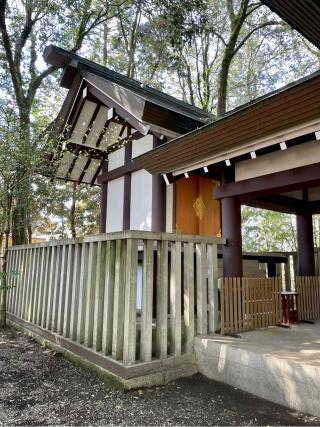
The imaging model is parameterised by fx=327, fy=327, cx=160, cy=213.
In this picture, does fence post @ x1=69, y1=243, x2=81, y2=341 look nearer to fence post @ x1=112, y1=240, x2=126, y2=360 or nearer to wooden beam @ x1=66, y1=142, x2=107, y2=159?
fence post @ x1=112, y1=240, x2=126, y2=360

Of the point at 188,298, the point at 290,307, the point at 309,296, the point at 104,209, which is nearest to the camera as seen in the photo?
the point at 188,298

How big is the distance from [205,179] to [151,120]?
2.33m

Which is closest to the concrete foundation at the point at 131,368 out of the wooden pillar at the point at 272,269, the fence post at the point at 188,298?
the fence post at the point at 188,298

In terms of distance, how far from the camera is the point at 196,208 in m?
7.19

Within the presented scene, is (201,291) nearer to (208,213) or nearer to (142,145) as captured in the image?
(208,213)

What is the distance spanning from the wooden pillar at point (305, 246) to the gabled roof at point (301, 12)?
11.9ft

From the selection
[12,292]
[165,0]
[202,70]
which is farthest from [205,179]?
[202,70]

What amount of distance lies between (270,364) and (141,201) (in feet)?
15.2

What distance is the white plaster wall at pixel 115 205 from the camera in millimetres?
7875

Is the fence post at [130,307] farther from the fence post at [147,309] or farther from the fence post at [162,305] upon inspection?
the fence post at [162,305]

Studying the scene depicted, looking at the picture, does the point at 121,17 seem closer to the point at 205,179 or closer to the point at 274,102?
the point at 205,179

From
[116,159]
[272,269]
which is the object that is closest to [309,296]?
[272,269]

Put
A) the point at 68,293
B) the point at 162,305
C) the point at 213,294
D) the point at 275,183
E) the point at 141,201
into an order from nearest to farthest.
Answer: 1. the point at 162,305
2. the point at 213,294
3. the point at 275,183
4. the point at 68,293
5. the point at 141,201

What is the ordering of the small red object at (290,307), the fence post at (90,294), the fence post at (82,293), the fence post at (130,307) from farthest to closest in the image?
the small red object at (290,307) → the fence post at (82,293) → the fence post at (90,294) → the fence post at (130,307)
